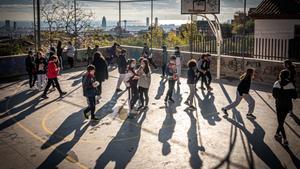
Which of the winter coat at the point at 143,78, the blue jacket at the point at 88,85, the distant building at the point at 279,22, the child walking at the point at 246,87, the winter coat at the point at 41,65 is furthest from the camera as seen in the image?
the distant building at the point at 279,22

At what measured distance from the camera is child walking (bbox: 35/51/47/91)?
14562mm

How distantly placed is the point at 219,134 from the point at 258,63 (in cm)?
791

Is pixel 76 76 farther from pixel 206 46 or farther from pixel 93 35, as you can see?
pixel 93 35

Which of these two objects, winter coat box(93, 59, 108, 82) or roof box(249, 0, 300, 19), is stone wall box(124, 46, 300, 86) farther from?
winter coat box(93, 59, 108, 82)

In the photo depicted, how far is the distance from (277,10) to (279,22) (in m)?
0.79

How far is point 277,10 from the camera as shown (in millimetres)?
21703

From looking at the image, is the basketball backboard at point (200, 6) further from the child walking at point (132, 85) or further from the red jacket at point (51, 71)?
the red jacket at point (51, 71)

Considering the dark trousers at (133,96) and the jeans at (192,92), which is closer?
the dark trousers at (133,96)

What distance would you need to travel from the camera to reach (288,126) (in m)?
10.5

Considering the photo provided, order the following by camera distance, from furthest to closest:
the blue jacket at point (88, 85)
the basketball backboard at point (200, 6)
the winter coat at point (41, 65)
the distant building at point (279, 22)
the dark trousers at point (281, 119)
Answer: the distant building at point (279, 22) < the basketball backboard at point (200, 6) < the winter coat at point (41, 65) < the blue jacket at point (88, 85) < the dark trousers at point (281, 119)

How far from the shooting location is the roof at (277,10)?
20922 mm

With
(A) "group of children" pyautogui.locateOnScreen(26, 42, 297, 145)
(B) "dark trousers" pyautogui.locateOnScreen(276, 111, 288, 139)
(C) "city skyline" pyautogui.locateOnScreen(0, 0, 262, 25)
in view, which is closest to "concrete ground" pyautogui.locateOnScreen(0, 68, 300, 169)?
(B) "dark trousers" pyautogui.locateOnScreen(276, 111, 288, 139)

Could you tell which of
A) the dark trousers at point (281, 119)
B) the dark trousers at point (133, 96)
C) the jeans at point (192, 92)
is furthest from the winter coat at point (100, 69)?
the dark trousers at point (281, 119)

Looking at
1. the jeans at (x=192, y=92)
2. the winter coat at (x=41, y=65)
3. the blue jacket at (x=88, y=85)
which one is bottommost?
the jeans at (x=192, y=92)
